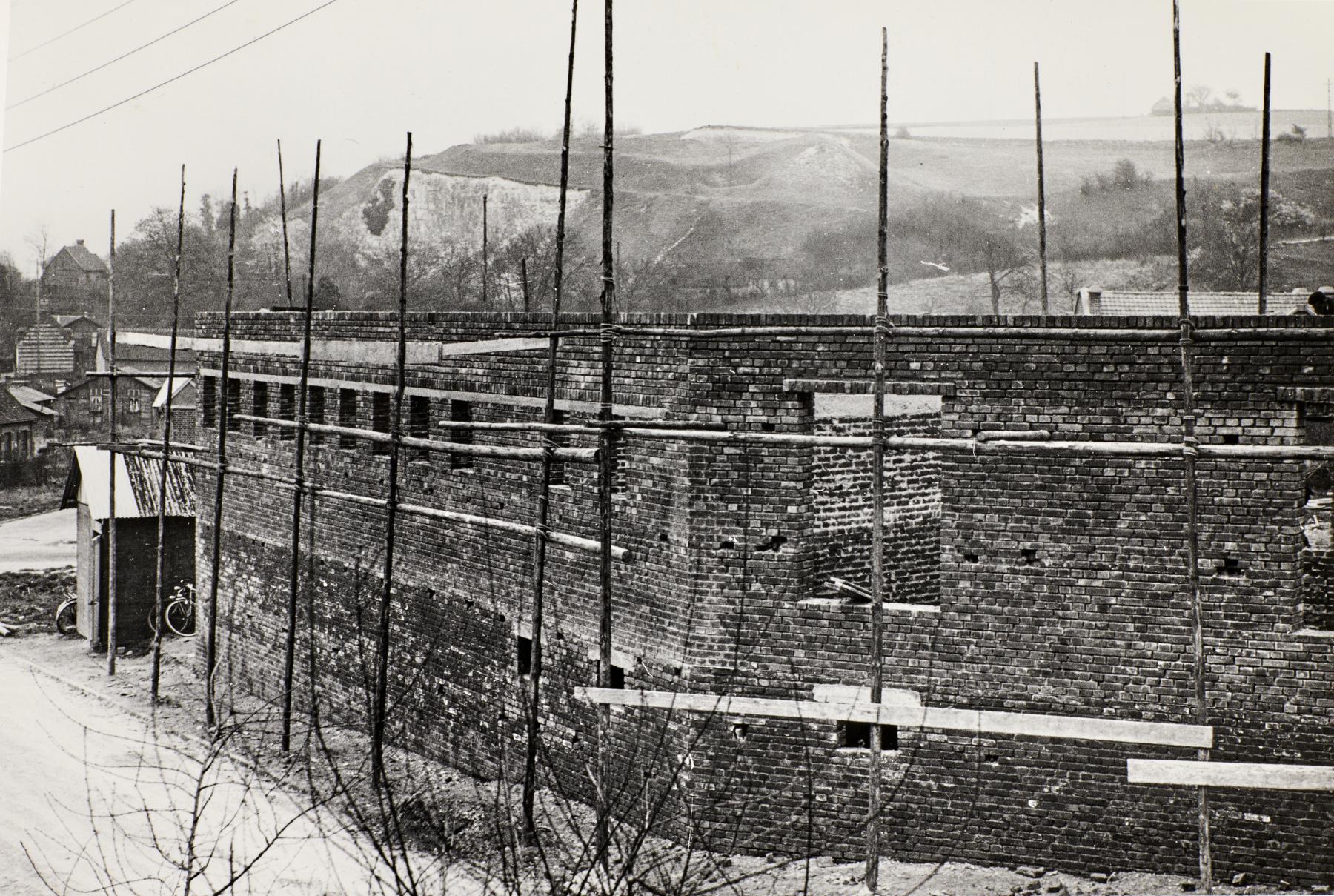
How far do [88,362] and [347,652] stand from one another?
39520 millimetres

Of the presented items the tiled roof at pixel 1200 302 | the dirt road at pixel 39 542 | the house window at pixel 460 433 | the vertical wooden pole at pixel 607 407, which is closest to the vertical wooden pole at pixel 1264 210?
the tiled roof at pixel 1200 302

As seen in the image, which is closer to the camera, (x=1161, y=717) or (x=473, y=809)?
(x=1161, y=717)

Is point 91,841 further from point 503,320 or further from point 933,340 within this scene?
point 933,340

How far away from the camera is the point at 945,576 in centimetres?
902

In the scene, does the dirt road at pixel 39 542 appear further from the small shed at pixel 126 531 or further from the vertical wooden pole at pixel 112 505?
the vertical wooden pole at pixel 112 505

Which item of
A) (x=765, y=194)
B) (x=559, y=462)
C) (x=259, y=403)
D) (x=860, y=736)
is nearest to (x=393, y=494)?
(x=559, y=462)

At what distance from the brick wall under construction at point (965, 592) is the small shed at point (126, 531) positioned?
Answer: 10.3 metres

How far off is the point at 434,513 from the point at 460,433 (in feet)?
3.85

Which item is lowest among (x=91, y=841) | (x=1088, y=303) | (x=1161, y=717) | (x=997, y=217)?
(x=91, y=841)

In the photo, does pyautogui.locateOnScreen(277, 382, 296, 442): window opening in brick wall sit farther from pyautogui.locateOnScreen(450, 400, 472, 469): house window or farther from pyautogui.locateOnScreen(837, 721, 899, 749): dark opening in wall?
pyautogui.locateOnScreen(837, 721, 899, 749): dark opening in wall

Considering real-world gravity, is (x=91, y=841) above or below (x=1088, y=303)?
below

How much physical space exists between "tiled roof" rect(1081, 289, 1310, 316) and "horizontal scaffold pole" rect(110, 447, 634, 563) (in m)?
10.2

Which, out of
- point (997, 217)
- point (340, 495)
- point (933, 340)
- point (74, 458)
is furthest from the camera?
point (997, 217)

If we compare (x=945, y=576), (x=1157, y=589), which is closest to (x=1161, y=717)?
(x=1157, y=589)
